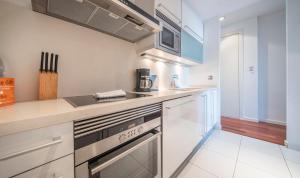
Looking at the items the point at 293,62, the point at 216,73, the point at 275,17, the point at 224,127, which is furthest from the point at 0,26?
the point at 275,17

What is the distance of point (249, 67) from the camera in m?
3.06

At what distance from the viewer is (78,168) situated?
524mm

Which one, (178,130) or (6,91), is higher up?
(6,91)

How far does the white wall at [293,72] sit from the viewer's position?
68.6 inches

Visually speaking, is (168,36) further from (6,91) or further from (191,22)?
(6,91)

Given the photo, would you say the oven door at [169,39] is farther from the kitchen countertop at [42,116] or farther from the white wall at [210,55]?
the white wall at [210,55]

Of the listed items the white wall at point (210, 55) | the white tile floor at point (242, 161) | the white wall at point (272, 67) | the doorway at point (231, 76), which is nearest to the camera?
the white tile floor at point (242, 161)

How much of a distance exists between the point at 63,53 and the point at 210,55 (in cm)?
252

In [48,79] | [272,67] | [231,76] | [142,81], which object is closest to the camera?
[48,79]

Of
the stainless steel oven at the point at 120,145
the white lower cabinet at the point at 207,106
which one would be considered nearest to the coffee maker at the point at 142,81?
the stainless steel oven at the point at 120,145

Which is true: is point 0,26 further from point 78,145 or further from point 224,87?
point 224,87

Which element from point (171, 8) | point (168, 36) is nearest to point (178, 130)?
point (168, 36)

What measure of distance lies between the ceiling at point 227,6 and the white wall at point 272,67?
0.34 m

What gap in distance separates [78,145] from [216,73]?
261 cm
